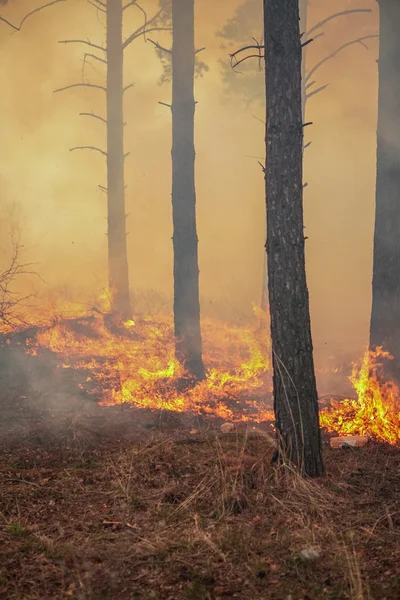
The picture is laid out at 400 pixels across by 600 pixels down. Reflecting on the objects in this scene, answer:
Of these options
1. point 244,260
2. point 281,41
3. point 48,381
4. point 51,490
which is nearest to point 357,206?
point 244,260

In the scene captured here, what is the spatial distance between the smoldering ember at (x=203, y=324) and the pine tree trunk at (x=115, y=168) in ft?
0.22

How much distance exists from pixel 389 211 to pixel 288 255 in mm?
3752

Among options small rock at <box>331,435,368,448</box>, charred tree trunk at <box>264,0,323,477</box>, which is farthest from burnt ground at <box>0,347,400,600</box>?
charred tree trunk at <box>264,0,323,477</box>

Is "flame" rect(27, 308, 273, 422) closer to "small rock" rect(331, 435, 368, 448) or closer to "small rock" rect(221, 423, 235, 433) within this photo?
"small rock" rect(221, 423, 235, 433)

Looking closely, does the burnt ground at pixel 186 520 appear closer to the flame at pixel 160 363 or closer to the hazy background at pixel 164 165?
the flame at pixel 160 363

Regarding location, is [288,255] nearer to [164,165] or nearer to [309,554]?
[309,554]

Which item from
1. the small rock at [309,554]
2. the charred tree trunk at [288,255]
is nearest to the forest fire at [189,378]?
the charred tree trunk at [288,255]

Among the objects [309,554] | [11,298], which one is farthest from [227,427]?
[11,298]

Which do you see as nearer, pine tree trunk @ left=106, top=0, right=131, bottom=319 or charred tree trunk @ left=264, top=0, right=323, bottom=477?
charred tree trunk @ left=264, top=0, right=323, bottom=477

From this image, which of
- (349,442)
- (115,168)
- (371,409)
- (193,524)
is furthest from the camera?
(115,168)

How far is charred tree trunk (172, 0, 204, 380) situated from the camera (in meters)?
12.1

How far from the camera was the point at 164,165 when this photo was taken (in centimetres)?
2892

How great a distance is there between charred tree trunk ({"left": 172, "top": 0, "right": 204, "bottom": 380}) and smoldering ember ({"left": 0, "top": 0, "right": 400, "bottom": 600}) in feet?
0.16

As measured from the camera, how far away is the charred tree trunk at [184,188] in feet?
39.7
